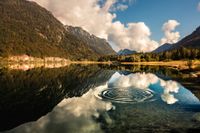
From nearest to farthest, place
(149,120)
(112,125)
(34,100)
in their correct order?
(112,125)
(149,120)
(34,100)

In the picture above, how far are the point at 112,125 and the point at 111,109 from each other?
31.9 ft

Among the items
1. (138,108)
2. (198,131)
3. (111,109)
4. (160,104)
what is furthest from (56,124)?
(160,104)

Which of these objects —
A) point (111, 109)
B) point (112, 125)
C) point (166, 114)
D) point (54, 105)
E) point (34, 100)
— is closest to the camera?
point (112, 125)

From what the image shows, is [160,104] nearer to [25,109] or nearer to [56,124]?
[56,124]

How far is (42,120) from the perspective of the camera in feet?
117

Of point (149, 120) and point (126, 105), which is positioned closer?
point (149, 120)

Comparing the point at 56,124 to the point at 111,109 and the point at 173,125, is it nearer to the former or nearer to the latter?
the point at 111,109

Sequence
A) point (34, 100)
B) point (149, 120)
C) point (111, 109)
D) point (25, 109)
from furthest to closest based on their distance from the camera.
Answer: point (34, 100), point (25, 109), point (111, 109), point (149, 120)

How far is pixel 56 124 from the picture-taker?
109 feet

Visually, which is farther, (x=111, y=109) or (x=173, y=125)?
(x=111, y=109)

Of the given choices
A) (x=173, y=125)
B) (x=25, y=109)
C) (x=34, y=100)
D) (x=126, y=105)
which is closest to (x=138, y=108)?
(x=126, y=105)

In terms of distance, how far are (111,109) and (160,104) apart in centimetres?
1135

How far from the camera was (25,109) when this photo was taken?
144 ft

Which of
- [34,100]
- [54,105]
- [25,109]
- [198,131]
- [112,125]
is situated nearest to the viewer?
[198,131]
